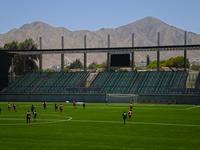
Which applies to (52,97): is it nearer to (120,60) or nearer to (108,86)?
(108,86)

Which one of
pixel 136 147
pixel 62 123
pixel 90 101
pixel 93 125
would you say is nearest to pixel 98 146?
pixel 136 147

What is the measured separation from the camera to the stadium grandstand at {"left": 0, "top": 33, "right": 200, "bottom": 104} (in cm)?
8594

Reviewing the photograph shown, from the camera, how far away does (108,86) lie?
320 feet

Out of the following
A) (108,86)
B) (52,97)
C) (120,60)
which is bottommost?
(52,97)

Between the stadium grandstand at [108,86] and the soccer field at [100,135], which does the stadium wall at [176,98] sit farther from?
the soccer field at [100,135]

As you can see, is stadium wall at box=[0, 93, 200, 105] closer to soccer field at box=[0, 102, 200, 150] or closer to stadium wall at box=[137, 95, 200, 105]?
stadium wall at box=[137, 95, 200, 105]

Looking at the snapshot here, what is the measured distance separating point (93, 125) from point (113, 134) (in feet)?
25.0

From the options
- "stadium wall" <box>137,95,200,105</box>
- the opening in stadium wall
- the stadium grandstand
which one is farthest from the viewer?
the opening in stadium wall

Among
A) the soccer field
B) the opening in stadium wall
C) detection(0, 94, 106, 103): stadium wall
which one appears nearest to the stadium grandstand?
detection(0, 94, 106, 103): stadium wall

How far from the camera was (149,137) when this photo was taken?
33.9 metres

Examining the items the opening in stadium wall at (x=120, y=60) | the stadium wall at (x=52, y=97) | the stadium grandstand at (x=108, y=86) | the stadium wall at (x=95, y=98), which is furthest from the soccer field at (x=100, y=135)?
the opening in stadium wall at (x=120, y=60)

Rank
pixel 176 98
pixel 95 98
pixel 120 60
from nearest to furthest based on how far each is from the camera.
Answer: pixel 176 98, pixel 95 98, pixel 120 60

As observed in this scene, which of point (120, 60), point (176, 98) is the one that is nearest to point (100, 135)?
point (176, 98)

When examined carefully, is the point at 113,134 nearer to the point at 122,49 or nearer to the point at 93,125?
the point at 93,125
